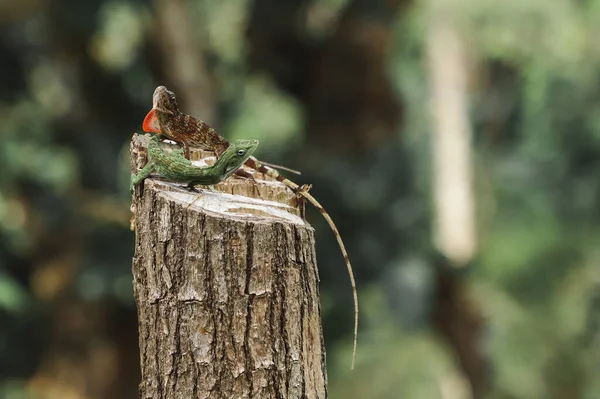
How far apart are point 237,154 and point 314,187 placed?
550cm

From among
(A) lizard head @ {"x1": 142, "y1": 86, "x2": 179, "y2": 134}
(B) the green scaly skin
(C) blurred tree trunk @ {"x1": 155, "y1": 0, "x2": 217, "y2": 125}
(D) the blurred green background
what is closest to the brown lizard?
(A) lizard head @ {"x1": 142, "y1": 86, "x2": 179, "y2": 134}

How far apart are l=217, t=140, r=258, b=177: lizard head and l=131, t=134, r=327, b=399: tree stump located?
0.13 m

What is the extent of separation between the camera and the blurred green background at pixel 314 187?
23.6ft

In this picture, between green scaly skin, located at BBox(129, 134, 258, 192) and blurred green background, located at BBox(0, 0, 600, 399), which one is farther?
blurred green background, located at BBox(0, 0, 600, 399)

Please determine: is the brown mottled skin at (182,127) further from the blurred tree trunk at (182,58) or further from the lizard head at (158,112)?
the blurred tree trunk at (182,58)

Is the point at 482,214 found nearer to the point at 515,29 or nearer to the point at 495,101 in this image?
the point at 495,101

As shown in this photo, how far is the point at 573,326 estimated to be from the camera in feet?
37.6

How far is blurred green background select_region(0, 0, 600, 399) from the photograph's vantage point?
7.20 meters

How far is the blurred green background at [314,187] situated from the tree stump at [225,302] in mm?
2799

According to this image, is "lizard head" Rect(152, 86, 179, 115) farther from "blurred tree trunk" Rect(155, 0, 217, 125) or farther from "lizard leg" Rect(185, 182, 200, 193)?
"blurred tree trunk" Rect(155, 0, 217, 125)

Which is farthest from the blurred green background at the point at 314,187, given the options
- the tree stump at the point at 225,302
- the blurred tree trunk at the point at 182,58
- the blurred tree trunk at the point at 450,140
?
the tree stump at the point at 225,302

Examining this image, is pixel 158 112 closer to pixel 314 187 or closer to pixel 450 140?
pixel 314 187

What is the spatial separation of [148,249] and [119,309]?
5.48 m

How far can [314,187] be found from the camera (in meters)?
7.59
